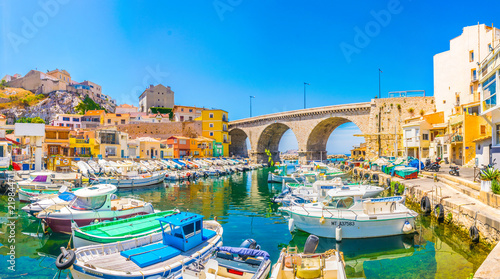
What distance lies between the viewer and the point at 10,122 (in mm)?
63531

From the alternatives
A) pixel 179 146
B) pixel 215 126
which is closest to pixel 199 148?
pixel 179 146

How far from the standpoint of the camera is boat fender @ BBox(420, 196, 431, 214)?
45.3ft

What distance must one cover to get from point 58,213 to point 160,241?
5650mm

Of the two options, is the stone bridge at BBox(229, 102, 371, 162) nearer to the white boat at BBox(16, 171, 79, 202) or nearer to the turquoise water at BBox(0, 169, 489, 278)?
the turquoise water at BBox(0, 169, 489, 278)

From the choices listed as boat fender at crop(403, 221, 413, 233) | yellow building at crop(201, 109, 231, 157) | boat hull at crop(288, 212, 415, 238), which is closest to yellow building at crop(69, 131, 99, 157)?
yellow building at crop(201, 109, 231, 157)

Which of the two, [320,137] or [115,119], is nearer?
[320,137]

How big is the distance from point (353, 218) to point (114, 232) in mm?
8061

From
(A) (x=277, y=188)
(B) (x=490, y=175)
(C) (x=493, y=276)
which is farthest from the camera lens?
(A) (x=277, y=188)

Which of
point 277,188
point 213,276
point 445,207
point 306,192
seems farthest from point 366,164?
point 213,276

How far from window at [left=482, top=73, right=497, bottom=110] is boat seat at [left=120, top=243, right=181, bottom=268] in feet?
50.7

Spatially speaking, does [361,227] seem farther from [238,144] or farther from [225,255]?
[238,144]

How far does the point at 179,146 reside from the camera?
47469 mm

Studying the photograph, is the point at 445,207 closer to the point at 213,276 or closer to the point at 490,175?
the point at 490,175

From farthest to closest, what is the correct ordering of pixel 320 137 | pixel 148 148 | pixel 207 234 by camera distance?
pixel 320 137 → pixel 148 148 → pixel 207 234
